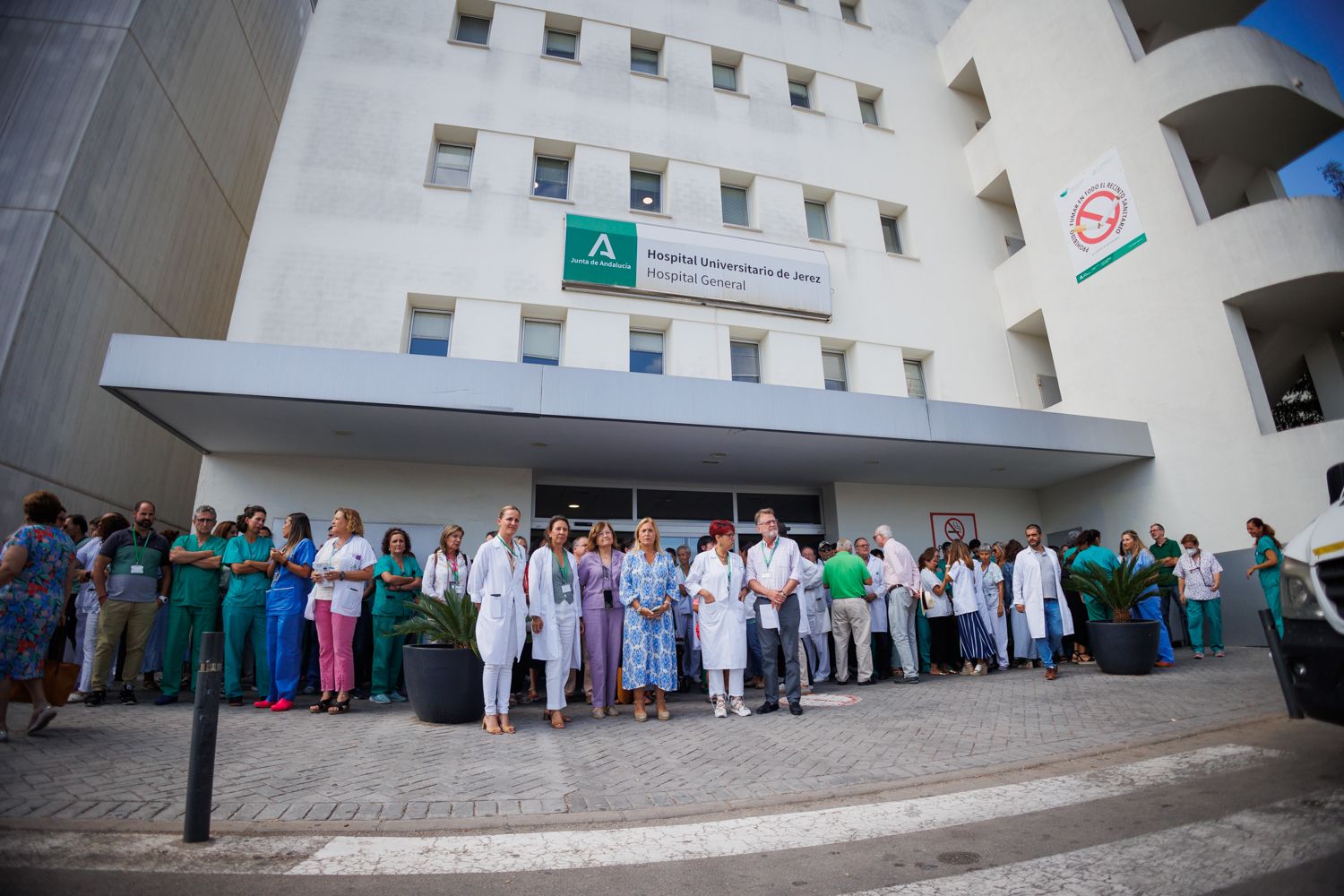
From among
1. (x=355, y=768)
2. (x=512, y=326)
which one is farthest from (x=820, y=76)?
(x=355, y=768)

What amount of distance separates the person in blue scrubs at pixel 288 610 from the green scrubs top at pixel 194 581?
0.98 metres

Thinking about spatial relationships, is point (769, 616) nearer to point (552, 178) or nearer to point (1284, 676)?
point (1284, 676)

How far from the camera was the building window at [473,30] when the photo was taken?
15844 mm

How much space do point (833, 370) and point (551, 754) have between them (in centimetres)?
1208

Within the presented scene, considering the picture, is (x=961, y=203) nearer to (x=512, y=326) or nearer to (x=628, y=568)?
(x=512, y=326)

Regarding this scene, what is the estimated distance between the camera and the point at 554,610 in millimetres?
6816

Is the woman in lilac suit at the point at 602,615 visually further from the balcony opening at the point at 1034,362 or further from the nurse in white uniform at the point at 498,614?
the balcony opening at the point at 1034,362

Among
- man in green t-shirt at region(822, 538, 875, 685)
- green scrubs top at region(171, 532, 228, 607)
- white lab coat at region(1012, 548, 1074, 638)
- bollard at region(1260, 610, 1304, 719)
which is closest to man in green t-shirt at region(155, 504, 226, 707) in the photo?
green scrubs top at region(171, 532, 228, 607)

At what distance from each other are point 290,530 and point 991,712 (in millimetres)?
7664

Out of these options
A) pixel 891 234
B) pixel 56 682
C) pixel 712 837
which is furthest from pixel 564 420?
pixel 891 234

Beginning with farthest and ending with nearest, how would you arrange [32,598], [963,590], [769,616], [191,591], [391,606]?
[963,590]
[391,606]
[191,591]
[769,616]
[32,598]

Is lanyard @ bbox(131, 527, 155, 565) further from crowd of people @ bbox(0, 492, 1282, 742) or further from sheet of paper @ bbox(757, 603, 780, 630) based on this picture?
sheet of paper @ bbox(757, 603, 780, 630)

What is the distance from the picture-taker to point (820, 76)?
17875mm

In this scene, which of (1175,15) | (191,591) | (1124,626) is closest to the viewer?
(191,591)
